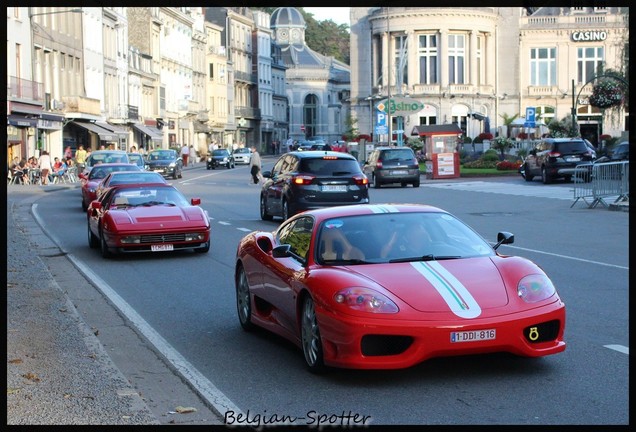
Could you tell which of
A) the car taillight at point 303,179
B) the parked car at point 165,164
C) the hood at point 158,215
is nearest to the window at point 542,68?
the parked car at point 165,164

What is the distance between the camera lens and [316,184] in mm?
24938

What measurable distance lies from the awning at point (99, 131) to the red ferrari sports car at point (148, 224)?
5332 cm

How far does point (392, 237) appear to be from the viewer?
9266 mm

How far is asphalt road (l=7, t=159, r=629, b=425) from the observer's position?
720cm

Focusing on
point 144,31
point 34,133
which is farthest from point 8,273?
point 144,31

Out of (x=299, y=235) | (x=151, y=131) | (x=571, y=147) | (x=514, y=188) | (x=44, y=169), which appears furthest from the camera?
(x=151, y=131)

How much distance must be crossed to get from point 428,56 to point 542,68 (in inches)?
520

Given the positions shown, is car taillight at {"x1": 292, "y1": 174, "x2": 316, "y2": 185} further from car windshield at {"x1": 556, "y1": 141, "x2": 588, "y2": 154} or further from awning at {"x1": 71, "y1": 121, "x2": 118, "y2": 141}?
awning at {"x1": 71, "y1": 121, "x2": 118, "y2": 141}

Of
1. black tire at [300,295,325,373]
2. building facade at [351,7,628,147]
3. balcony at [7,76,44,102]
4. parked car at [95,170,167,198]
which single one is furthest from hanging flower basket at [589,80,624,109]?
black tire at [300,295,325,373]

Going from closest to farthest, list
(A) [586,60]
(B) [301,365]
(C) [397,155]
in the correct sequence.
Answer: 1. (B) [301,365]
2. (C) [397,155]
3. (A) [586,60]

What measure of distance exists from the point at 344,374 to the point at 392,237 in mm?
1397

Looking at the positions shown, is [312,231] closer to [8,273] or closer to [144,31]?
[8,273]

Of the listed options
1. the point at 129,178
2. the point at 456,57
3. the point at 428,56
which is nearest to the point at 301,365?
the point at 129,178

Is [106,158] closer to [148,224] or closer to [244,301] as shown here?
[148,224]
